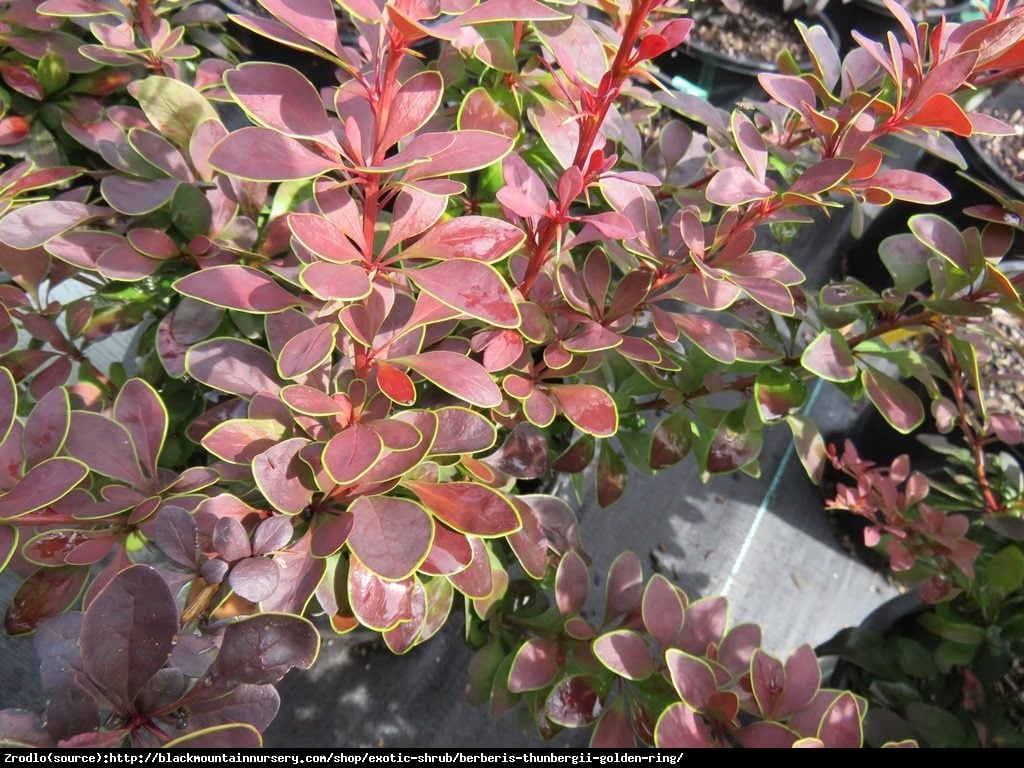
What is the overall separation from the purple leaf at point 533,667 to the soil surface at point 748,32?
84.5 inches

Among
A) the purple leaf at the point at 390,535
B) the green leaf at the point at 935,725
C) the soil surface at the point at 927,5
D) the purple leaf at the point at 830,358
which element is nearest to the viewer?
the purple leaf at the point at 390,535

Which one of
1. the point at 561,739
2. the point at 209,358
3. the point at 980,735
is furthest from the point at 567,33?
the point at 561,739

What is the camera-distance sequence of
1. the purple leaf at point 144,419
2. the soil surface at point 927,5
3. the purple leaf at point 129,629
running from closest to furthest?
1. the purple leaf at point 129,629
2. the purple leaf at point 144,419
3. the soil surface at point 927,5

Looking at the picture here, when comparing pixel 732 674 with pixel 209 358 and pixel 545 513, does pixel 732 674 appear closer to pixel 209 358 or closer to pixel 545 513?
pixel 545 513

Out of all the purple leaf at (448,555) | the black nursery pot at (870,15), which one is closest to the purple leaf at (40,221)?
the purple leaf at (448,555)

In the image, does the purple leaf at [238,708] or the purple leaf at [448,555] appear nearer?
the purple leaf at [238,708]

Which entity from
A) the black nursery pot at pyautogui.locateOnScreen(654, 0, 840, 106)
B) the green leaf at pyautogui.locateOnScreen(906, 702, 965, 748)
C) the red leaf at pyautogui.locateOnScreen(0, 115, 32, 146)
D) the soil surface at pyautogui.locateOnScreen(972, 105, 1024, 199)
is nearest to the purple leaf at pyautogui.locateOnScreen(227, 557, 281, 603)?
the red leaf at pyautogui.locateOnScreen(0, 115, 32, 146)

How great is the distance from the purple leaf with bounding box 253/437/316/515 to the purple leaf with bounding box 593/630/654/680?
33 centimetres

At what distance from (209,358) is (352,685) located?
2.73 feet

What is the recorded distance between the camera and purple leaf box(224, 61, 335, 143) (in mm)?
543

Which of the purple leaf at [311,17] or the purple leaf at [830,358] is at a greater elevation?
the purple leaf at [311,17]

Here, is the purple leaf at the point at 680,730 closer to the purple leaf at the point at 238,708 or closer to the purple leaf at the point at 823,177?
the purple leaf at the point at 238,708

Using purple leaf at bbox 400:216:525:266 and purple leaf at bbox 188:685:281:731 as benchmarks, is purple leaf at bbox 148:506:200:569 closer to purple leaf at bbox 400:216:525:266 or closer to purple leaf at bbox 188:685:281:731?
purple leaf at bbox 188:685:281:731

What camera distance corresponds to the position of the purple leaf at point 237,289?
610 mm
